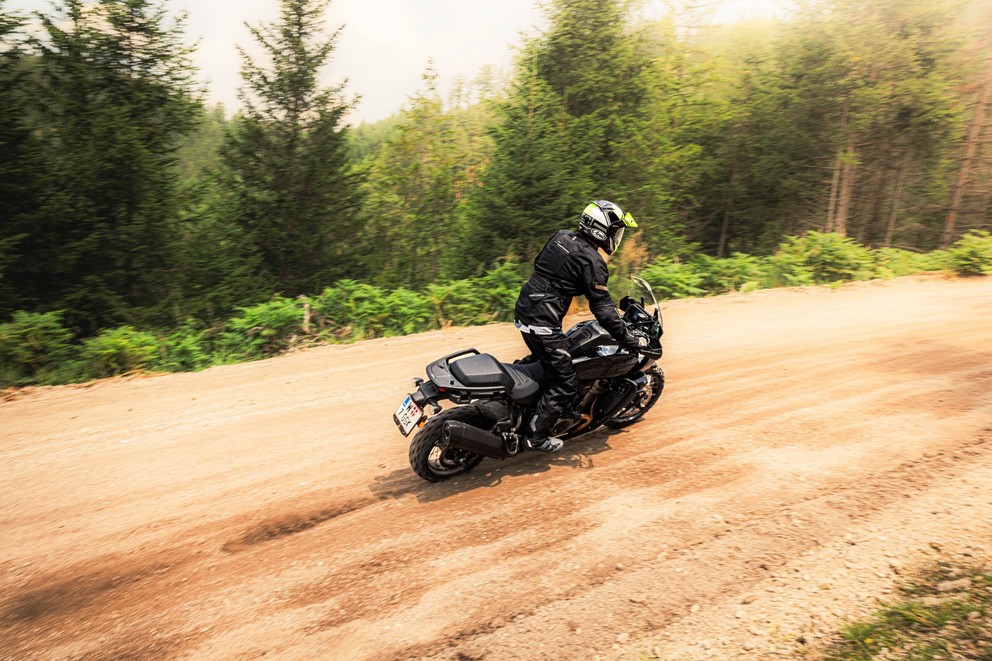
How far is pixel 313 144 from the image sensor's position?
1614cm

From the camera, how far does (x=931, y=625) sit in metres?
3.07

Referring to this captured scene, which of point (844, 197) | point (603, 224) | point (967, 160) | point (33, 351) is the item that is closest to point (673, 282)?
point (603, 224)

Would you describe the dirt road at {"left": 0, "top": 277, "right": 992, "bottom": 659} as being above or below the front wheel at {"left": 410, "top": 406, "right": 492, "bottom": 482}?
below

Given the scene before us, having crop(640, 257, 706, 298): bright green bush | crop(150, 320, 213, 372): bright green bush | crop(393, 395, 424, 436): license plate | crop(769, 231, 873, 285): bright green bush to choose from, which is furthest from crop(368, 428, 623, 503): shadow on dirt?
crop(769, 231, 873, 285): bright green bush

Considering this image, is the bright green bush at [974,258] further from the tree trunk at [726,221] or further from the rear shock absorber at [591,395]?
the rear shock absorber at [591,395]

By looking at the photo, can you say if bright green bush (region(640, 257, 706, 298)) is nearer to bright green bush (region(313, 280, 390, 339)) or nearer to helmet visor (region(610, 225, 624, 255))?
bright green bush (region(313, 280, 390, 339))

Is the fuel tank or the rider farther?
the fuel tank

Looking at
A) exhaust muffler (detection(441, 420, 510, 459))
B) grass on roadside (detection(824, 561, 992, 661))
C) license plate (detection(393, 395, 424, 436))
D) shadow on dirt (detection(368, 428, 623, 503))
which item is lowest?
shadow on dirt (detection(368, 428, 623, 503))

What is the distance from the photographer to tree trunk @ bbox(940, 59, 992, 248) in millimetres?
20219

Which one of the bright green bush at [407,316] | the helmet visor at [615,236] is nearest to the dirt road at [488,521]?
the helmet visor at [615,236]

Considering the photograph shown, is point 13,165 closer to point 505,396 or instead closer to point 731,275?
point 505,396

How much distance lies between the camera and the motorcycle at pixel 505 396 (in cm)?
495

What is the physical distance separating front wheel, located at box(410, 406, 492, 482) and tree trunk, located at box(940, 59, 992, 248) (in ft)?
80.5

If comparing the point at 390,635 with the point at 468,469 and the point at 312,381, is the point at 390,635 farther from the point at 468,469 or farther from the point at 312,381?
the point at 312,381
